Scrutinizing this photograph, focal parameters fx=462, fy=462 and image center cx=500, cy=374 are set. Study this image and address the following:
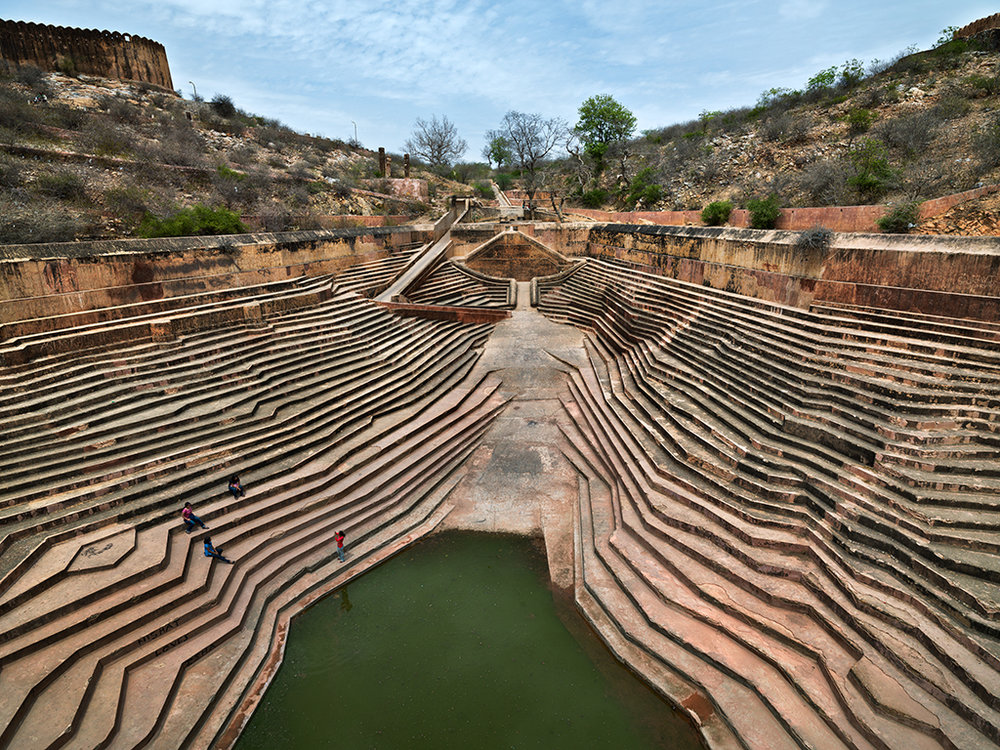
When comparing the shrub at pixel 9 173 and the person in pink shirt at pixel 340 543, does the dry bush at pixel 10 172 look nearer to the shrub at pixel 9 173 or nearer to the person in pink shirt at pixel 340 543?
the shrub at pixel 9 173

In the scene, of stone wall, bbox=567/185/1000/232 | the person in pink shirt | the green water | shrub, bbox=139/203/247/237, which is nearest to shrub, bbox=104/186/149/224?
shrub, bbox=139/203/247/237

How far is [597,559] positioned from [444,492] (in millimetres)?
3338

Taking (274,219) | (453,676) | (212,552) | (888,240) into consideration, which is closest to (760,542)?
(453,676)

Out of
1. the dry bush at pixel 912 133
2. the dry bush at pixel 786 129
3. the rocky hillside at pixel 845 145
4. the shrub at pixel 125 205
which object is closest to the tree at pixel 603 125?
the rocky hillside at pixel 845 145

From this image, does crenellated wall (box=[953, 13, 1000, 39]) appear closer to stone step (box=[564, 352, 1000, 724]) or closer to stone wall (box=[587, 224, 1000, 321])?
stone wall (box=[587, 224, 1000, 321])

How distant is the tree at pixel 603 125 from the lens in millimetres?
34688

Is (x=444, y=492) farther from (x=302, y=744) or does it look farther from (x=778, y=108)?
(x=778, y=108)

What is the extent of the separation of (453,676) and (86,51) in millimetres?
33484

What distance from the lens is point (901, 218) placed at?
30.5ft

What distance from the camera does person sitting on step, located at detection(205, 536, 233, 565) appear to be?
653 cm

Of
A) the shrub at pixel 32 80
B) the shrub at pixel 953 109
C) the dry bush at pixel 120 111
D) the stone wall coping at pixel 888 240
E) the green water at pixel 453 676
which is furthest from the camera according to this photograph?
the dry bush at pixel 120 111

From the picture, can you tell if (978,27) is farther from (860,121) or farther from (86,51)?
(86,51)

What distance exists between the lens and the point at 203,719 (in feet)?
17.1

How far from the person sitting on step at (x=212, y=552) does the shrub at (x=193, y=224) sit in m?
9.91
